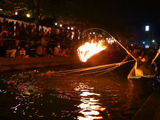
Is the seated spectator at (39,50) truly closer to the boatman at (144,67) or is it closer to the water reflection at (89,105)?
the boatman at (144,67)

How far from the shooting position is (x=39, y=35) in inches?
796

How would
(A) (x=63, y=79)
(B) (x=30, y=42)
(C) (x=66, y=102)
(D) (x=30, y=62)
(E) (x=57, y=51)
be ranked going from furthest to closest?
(E) (x=57, y=51) → (B) (x=30, y=42) → (D) (x=30, y=62) → (A) (x=63, y=79) → (C) (x=66, y=102)

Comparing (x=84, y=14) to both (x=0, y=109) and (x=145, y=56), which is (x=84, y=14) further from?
(x=0, y=109)

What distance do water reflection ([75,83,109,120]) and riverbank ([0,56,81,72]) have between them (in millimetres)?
6909

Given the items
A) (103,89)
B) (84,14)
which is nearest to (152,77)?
(103,89)

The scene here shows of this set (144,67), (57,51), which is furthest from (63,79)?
(57,51)

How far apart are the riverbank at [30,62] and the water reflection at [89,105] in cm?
691

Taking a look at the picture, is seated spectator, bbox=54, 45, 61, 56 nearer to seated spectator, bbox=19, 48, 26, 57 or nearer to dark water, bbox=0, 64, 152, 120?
seated spectator, bbox=19, 48, 26, 57

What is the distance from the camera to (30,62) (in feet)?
57.2

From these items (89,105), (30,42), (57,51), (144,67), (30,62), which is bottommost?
(89,105)

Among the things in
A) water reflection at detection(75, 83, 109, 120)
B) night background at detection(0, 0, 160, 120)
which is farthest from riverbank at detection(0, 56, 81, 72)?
water reflection at detection(75, 83, 109, 120)

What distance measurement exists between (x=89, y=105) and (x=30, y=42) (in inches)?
504

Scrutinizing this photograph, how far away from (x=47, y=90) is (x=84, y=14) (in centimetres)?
2249

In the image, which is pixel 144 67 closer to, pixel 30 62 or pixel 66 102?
pixel 66 102
